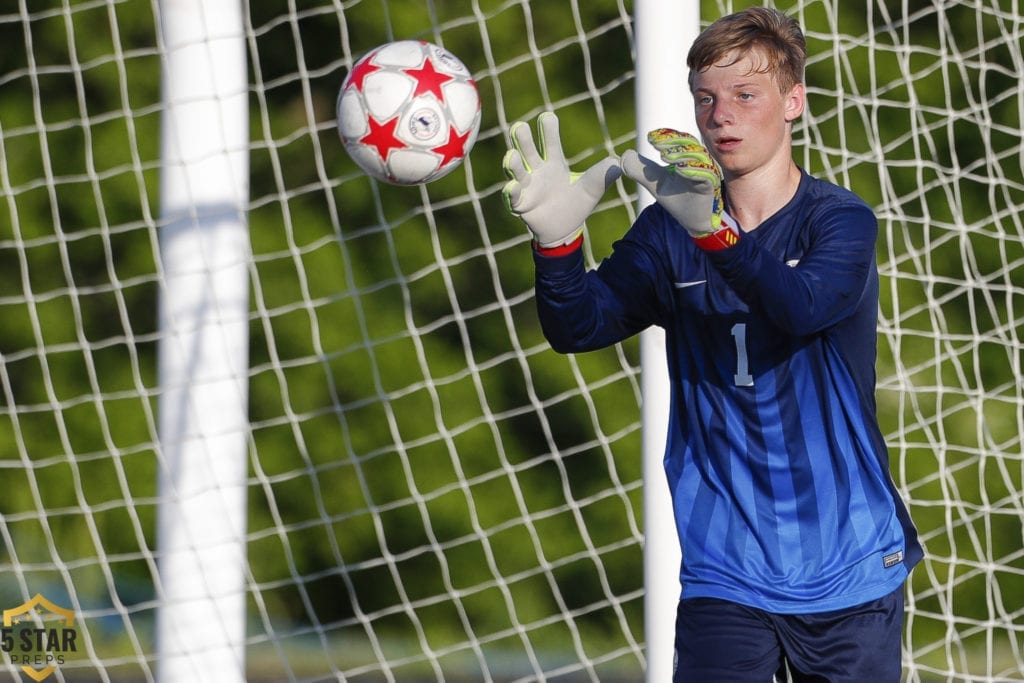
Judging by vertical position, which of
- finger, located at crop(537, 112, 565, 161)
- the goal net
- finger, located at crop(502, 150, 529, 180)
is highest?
finger, located at crop(537, 112, 565, 161)

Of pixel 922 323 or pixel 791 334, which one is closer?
pixel 791 334

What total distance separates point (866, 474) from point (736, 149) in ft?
2.07

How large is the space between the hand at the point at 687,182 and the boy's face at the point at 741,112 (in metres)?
0.23

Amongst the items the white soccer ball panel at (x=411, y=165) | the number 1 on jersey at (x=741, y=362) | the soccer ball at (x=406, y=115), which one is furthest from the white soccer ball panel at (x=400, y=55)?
Answer: the number 1 on jersey at (x=741, y=362)

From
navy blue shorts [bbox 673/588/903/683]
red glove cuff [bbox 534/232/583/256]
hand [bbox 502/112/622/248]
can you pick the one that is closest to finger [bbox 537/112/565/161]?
hand [bbox 502/112/622/248]

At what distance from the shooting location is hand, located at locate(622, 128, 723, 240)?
2172 mm

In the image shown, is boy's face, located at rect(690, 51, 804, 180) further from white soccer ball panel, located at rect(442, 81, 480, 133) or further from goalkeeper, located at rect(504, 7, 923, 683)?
white soccer ball panel, located at rect(442, 81, 480, 133)

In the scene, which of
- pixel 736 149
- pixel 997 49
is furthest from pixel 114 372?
pixel 736 149

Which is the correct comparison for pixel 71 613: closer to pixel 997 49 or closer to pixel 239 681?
pixel 239 681

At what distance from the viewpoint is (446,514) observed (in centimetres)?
700

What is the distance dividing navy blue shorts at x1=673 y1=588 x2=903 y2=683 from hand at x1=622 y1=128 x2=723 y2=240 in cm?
72

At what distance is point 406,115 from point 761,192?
29.3 inches

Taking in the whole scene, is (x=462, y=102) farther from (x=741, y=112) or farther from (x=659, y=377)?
(x=659, y=377)

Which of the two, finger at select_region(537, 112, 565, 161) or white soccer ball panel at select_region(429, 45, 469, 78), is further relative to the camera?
white soccer ball panel at select_region(429, 45, 469, 78)
